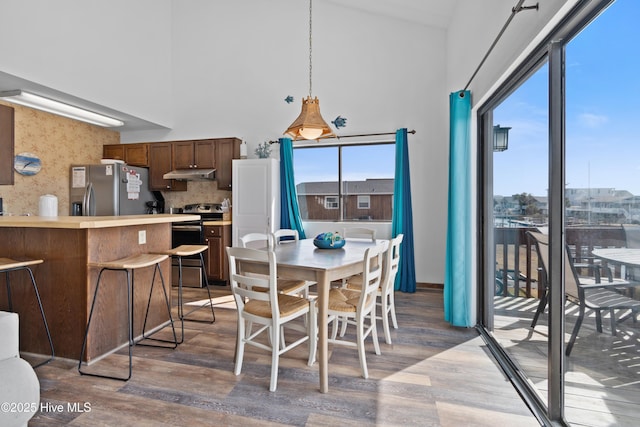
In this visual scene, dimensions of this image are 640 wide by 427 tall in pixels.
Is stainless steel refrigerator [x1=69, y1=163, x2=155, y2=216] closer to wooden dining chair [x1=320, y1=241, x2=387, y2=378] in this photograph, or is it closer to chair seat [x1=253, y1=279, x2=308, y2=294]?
chair seat [x1=253, y1=279, x2=308, y2=294]

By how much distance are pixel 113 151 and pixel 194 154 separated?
59.3 inches

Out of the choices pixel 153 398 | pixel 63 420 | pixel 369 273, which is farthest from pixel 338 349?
pixel 63 420

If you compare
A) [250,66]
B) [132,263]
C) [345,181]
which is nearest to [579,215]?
[132,263]

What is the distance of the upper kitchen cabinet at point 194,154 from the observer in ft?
16.5

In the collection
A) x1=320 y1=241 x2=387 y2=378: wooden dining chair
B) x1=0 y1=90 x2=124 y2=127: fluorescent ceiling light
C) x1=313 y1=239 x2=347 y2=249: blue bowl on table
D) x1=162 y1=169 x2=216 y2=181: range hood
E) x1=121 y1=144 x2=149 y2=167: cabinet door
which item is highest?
x1=0 y1=90 x2=124 y2=127: fluorescent ceiling light

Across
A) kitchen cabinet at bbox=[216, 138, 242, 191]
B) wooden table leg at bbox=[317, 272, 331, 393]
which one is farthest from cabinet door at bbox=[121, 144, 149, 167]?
wooden table leg at bbox=[317, 272, 331, 393]

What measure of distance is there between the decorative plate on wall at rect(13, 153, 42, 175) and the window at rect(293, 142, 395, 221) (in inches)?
140

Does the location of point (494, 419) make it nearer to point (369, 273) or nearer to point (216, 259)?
point (369, 273)

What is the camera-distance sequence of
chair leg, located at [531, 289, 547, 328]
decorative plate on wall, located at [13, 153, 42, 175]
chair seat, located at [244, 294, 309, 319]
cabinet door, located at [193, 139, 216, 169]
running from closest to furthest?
1. chair leg, located at [531, 289, 547, 328]
2. chair seat, located at [244, 294, 309, 319]
3. decorative plate on wall, located at [13, 153, 42, 175]
4. cabinet door, located at [193, 139, 216, 169]

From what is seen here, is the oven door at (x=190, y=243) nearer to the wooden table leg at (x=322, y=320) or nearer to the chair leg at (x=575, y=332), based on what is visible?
the wooden table leg at (x=322, y=320)

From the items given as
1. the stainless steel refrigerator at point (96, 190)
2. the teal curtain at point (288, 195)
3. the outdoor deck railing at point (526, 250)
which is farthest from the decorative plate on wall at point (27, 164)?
the outdoor deck railing at point (526, 250)

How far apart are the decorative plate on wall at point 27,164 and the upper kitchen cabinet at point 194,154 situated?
5.64 ft

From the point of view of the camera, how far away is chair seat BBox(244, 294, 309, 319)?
6.86ft

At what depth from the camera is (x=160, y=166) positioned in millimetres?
5234
